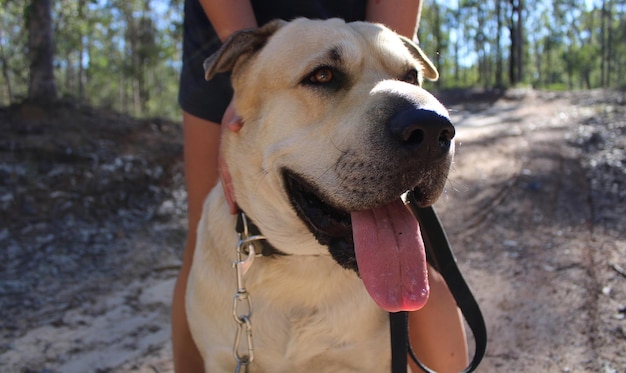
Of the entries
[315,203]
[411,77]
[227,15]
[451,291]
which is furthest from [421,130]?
[227,15]

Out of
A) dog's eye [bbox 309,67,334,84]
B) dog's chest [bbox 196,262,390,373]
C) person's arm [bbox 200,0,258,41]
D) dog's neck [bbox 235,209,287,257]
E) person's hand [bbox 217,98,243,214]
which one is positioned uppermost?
person's arm [bbox 200,0,258,41]

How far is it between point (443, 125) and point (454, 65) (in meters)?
56.4

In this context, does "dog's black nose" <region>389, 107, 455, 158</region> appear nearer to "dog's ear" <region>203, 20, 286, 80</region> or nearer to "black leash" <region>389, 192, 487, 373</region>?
"black leash" <region>389, 192, 487, 373</region>

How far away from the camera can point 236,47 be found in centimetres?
213

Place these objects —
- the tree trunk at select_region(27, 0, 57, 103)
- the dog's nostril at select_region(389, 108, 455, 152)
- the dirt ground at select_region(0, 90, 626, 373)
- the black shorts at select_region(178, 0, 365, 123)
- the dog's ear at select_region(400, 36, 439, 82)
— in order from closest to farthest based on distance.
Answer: the dog's nostril at select_region(389, 108, 455, 152) < the dog's ear at select_region(400, 36, 439, 82) < the black shorts at select_region(178, 0, 365, 123) < the dirt ground at select_region(0, 90, 626, 373) < the tree trunk at select_region(27, 0, 57, 103)

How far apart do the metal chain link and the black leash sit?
0.56m

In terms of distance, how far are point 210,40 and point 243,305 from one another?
1.41m

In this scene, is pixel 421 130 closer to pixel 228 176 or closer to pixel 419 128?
pixel 419 128

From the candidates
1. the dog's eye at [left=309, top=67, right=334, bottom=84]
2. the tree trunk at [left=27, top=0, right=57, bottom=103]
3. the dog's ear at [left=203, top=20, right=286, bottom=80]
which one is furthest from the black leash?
the tree trunk at [left=27, top=0, right=57, bottom=103]

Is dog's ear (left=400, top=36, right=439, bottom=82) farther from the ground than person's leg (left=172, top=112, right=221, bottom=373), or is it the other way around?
dog's ear (left=400, top=36, right=439, bottom=82)

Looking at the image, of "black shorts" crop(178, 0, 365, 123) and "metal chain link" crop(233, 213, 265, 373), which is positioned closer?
"metal chain link" crop(233, 213, 265, 373)

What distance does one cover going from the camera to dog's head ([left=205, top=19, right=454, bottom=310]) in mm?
1666

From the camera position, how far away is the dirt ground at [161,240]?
313 cm

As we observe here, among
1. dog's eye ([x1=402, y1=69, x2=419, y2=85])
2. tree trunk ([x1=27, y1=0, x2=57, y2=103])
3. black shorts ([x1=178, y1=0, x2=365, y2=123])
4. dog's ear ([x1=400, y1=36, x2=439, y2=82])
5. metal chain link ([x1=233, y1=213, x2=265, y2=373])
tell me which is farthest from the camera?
tree trunk ([x1=27, y1=0, x2=57, y2=103])
